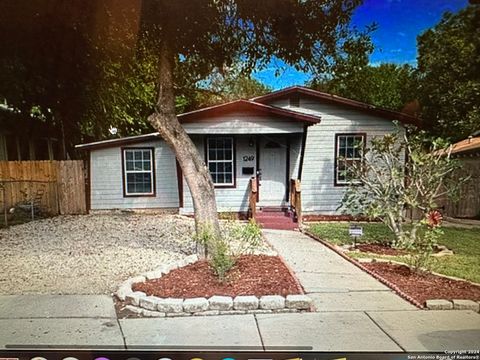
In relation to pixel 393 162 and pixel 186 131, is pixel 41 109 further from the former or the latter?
pixel 393 162

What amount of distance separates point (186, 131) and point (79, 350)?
4.89 ft

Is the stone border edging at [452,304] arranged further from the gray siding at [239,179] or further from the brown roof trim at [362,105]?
the gray siding at [239,179]

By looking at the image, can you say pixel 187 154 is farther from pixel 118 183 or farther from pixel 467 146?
pixel 467 146

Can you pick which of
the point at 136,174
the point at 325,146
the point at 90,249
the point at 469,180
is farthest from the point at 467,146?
the point at 90,249

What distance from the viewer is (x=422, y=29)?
3.02 feet

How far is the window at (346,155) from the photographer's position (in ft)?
6.07

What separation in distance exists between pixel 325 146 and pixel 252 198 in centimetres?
86

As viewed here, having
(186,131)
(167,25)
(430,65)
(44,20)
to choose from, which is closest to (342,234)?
(430,65)

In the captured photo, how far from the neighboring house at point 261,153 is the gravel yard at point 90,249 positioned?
186mm

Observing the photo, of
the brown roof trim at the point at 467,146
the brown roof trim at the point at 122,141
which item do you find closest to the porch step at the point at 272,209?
the brown roof trim at the point at 467,146

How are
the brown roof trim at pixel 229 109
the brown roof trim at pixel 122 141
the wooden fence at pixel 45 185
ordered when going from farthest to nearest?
the brown roof trim at pixel 122 141
the wooden fence at pixel 45 185
the brown roof trim at pixel 229 109

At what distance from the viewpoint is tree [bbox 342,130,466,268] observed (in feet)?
4.61

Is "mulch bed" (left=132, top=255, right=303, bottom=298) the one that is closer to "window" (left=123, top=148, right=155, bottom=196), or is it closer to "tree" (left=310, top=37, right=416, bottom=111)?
"window" (left=123, top=148, right=155, bottom=196)

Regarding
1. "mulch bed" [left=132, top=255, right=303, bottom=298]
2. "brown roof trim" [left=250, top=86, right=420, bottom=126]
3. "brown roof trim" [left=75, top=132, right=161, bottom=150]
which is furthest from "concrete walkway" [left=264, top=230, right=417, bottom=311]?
"brown roof trim" [left=75, top=132, right=161, bottom=150]
